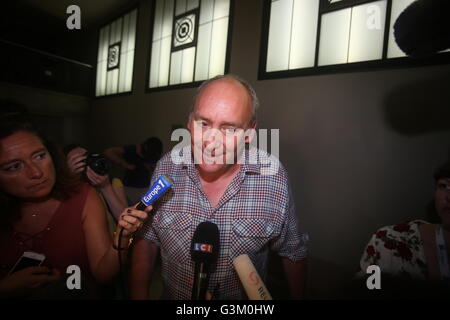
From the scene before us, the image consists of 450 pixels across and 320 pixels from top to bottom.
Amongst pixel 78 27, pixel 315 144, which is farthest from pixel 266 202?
pixel 78 27

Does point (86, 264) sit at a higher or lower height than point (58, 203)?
lower

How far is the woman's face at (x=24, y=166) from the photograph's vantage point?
2.35 feet

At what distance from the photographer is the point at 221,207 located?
887 mm

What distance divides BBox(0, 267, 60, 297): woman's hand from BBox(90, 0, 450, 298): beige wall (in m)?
0.60

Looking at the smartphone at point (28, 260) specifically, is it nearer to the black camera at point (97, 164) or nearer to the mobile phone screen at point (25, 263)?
the mobile phone screen at point (25, 263)

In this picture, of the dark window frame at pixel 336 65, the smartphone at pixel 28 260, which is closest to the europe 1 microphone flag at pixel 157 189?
the smartphone at pixel 28 260

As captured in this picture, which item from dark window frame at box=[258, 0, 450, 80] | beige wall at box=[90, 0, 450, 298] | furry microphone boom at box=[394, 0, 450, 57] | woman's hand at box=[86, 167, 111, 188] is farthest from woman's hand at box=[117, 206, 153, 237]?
furry microphone boom at box=[394, 0, 450, 57]

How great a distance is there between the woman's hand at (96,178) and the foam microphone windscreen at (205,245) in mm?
637

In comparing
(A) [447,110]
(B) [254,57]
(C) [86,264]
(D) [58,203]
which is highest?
(B) [254,57]

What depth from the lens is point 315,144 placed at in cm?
123

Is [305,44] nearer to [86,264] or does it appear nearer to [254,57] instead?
[254,57]

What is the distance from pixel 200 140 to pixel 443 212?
1.03 metres

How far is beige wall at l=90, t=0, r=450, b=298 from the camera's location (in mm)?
1025

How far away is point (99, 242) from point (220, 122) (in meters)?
0.66
